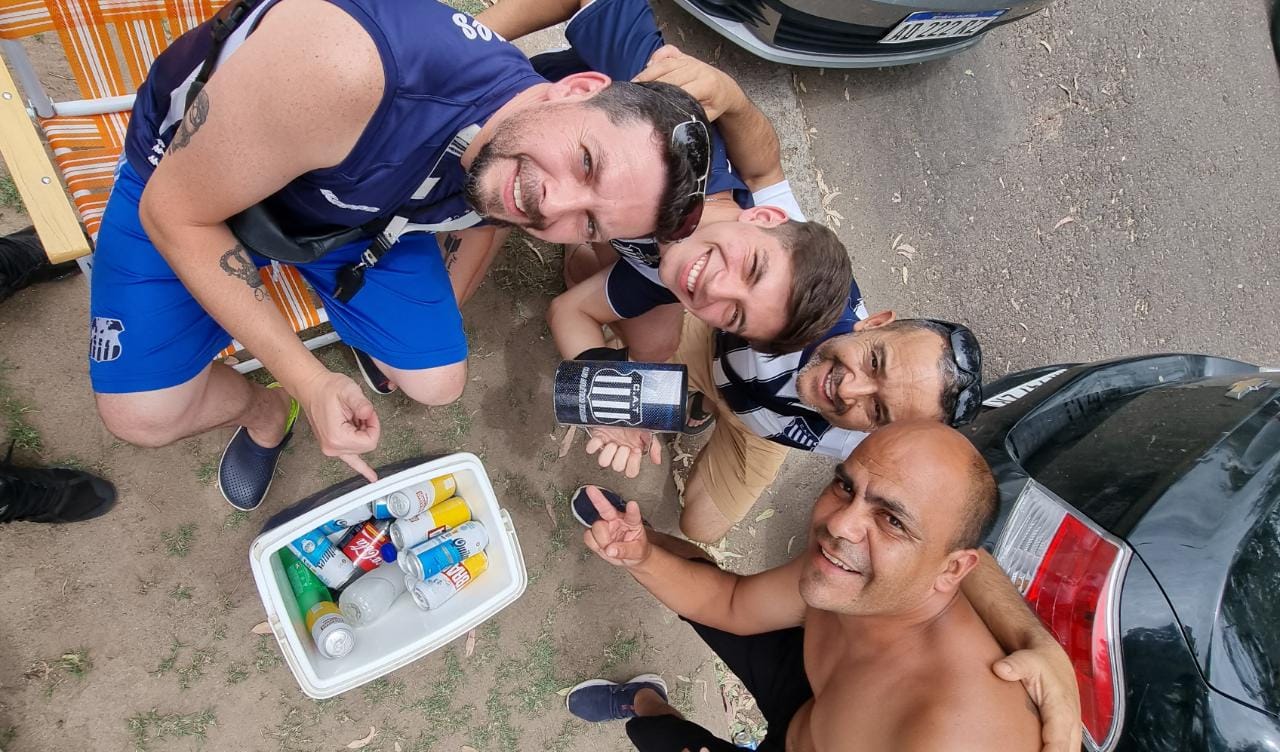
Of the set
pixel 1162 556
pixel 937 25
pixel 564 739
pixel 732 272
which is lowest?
pixel 564 739

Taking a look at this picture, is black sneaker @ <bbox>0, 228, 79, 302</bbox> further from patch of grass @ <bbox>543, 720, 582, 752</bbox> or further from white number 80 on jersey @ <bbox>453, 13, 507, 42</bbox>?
patch of grass @ <bbox>543, 720, 582, 752</bbox>

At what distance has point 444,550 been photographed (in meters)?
2.98

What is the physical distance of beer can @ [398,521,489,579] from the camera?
2.94 metres

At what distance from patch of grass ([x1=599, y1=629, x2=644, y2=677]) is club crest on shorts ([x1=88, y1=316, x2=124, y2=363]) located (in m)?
2.69

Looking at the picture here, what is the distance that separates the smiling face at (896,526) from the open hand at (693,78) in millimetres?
1326

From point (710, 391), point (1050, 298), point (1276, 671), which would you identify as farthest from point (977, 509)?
point (1050, 298)

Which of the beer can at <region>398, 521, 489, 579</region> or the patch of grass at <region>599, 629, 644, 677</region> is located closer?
the beer can at <region>398, 521, 489, 579</region>

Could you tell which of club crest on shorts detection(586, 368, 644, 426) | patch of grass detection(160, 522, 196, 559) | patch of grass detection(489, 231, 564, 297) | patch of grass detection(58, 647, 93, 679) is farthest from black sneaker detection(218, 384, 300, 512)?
club crest on shorts detection(586, 368, 644, 426)

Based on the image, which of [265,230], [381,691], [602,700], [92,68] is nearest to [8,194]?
[92,68]

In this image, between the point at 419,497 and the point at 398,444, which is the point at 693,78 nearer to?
the point at 419,497

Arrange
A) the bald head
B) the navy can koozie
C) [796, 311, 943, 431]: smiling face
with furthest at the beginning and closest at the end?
[796, 311, 943, 431]: smiling face → the navy can koozie → the bald head

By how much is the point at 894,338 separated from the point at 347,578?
2.49 m

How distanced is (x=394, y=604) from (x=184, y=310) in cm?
151

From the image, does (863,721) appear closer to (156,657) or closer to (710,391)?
(710,391)
